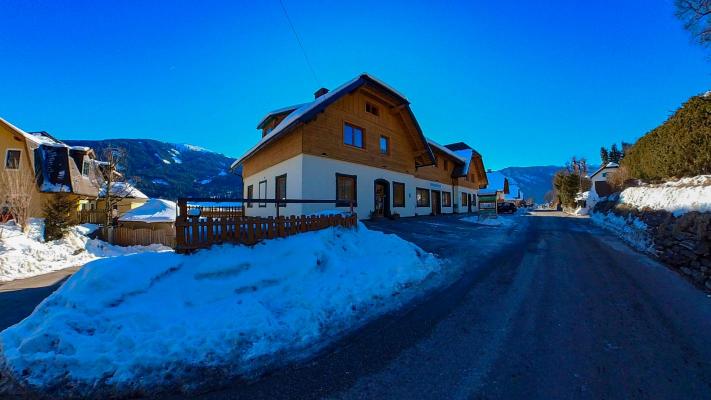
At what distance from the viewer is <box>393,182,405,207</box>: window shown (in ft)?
70.4

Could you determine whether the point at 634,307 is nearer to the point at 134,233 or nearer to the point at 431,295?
the point at 431,295

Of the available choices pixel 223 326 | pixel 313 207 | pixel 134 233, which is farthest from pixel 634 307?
pixel 134 233

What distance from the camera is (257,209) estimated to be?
22844 mm

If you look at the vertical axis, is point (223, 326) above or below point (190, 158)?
below

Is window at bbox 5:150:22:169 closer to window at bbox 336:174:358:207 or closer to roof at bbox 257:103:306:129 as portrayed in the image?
roof at bbox 257:103:306:129

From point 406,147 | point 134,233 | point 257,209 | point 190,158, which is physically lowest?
point 134,233

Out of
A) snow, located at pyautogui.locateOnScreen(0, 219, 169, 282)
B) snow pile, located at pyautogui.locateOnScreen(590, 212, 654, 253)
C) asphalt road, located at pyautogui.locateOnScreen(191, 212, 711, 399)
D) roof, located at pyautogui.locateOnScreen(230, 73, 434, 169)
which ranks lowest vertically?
snow, located at pyautogui.locateOnScreen(0, 219, 169, 282)

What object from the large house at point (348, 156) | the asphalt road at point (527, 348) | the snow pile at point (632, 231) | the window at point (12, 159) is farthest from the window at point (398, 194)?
the window at point (12, 159)

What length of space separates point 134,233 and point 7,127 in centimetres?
1307

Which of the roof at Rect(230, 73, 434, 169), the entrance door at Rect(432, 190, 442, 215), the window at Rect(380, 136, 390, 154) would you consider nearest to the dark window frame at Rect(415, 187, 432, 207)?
the entrance door at Rect(432, 190, 442, 215)

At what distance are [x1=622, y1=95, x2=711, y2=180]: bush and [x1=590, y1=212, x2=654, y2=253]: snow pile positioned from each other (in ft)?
7.54

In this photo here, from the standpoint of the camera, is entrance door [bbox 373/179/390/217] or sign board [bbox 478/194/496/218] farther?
entrance door [bbox 373/179/390/217]

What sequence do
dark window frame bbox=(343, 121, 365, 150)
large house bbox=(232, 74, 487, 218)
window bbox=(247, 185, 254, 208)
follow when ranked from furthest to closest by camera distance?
window bbox=(247, 185, 254, 208), dark window frame bbox=(343, 121, 365, 150), large house bbox=(232, 74, 487, 218)

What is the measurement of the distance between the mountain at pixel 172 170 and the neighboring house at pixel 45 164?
213 feet
